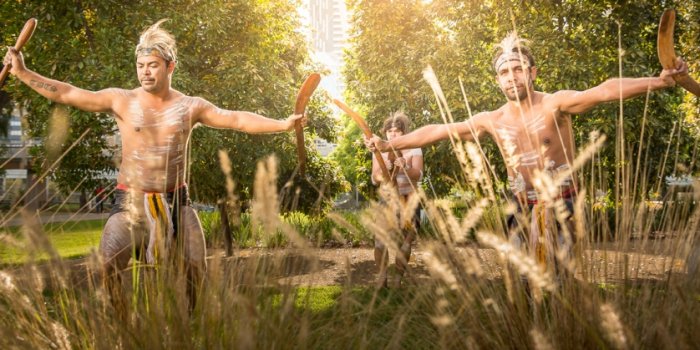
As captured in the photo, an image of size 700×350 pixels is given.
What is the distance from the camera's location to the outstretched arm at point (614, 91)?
3.08m

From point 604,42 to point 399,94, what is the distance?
11.8 feet

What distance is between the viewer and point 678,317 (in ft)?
7.57

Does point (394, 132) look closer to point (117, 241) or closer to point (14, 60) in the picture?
point (117, 241)

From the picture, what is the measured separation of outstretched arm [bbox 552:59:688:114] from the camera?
3084 millimetres

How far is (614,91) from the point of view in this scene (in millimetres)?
3543

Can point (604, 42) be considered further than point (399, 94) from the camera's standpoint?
No

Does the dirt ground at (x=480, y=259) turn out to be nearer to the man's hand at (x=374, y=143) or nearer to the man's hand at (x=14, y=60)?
the man's hand at (x=374, y=143)

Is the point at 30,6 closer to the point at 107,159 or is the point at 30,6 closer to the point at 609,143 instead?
the point at 107,159

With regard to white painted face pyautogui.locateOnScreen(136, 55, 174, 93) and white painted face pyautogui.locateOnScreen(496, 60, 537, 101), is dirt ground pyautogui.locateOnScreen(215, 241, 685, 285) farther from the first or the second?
white painted face pyautogui.locateOnScreen(136, 55, 174, 93)

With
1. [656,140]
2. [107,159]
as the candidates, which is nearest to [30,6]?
[107,159]

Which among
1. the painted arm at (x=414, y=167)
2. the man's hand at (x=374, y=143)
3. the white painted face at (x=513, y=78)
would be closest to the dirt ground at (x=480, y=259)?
the man's hand at (x=374, y=143)

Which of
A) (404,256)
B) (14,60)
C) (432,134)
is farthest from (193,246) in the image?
(404,256)

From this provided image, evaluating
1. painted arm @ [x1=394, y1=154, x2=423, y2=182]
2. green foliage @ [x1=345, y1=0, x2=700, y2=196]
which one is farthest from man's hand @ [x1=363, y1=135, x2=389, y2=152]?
green foliage @ [x1=345, y1=0, x2=700, y2=196]

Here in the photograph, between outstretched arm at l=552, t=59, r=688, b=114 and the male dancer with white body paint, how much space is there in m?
1.58
